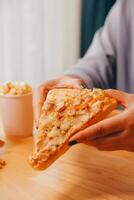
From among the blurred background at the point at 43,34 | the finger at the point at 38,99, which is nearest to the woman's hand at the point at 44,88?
the finger at the point at 38,99

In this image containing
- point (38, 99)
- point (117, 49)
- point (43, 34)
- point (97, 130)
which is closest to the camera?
point (97, 130)

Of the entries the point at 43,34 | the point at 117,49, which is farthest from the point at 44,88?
the point at 43,34

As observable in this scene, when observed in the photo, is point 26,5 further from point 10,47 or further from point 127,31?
point 127,31

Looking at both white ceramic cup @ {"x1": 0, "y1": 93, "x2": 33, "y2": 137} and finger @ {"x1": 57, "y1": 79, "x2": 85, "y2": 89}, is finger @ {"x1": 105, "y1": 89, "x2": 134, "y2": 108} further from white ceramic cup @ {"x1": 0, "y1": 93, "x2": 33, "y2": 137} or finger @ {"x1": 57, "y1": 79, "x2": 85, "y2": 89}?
white ceramic cup @ {"x1": 0, "y1": 93, "x2": 33, "y2": 137}

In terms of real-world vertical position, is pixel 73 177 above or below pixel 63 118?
below

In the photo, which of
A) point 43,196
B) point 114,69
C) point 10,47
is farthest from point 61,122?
point 10,47

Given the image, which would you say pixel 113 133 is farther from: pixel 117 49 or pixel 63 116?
pixel 117 49
